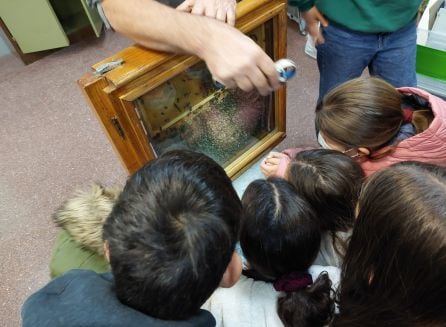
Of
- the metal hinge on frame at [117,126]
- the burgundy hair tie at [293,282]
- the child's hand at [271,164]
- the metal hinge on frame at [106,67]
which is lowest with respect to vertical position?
the child's hand at [271,164]

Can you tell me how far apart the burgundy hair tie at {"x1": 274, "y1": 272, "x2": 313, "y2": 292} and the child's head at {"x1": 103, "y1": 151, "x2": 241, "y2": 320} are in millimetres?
289

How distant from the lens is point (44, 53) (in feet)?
8.16

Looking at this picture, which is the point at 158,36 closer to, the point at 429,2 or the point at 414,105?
the point at 414,105

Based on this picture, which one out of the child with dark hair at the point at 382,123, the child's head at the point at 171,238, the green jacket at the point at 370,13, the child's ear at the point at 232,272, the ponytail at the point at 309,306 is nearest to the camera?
the child's head at the point at 171,238

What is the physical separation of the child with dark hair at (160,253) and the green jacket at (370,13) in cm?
88

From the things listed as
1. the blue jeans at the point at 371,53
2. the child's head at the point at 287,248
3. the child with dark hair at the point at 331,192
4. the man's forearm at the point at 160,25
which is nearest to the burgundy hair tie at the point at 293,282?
the child's head at the point at 287,248

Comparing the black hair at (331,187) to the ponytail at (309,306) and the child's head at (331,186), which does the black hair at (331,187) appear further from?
the ponytail at (309,306)

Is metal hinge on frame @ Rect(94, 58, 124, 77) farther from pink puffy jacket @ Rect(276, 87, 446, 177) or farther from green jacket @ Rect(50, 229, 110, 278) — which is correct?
pink puffy jacket @ Rect(276, 87, 446, 177)

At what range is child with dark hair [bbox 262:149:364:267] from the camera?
812mm

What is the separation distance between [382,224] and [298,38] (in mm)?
2136

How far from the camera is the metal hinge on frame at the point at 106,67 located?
0.62 metres

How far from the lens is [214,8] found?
709 mm

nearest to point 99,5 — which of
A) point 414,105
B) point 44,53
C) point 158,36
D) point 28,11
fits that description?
point 158,36

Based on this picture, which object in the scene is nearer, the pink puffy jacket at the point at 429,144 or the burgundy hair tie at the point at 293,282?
the burgundy hair tie at the point at 293,282
